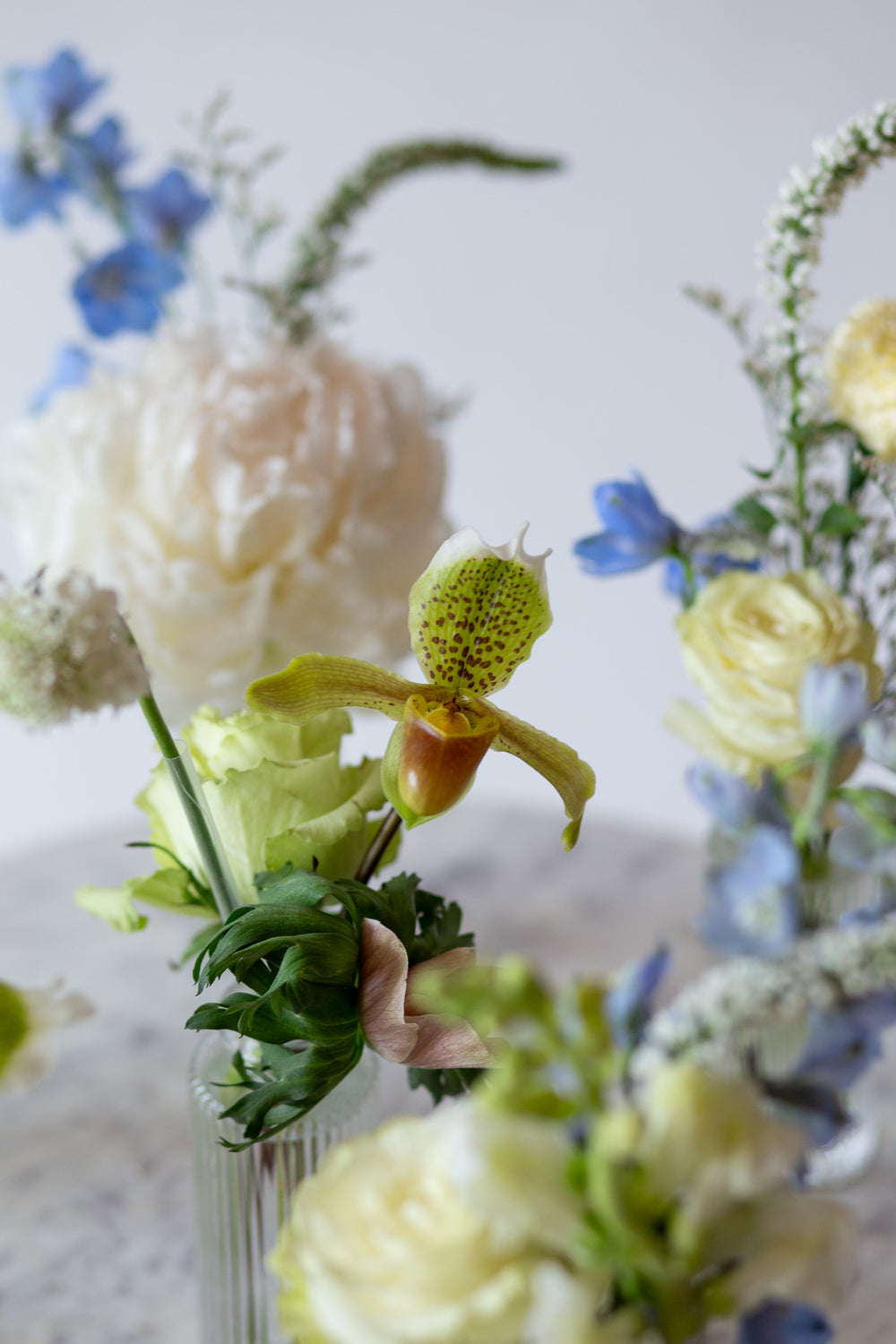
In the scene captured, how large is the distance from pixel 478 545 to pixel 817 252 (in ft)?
0.86

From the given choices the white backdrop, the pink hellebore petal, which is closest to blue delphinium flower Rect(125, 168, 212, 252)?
the pink hellebore petal

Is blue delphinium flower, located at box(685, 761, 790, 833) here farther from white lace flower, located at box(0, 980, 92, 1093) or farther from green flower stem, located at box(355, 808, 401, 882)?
white lace flower, located at box(0, 980, 92, 1093)

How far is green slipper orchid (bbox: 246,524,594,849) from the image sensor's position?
0.41 m

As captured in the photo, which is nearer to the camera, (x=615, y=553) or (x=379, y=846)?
(x=379, y=846)

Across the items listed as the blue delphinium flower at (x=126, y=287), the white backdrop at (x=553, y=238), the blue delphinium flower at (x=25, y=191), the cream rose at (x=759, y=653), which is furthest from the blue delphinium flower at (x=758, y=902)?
the white backdrop at (x=553, y=238)

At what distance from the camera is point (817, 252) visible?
558 mm

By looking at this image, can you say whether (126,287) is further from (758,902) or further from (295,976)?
(758,902)

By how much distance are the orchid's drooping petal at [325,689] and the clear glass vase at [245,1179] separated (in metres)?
0.16

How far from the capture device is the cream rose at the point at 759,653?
20.5 inches

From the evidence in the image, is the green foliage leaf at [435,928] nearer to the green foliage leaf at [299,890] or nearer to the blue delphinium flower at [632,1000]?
the green foliage leaf at [299,890]

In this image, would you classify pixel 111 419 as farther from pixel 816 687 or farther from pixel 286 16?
pixel 286 16

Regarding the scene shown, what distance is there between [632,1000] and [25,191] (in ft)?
2.91

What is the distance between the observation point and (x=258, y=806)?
428 millimetres

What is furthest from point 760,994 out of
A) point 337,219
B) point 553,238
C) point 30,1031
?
point 553,238
